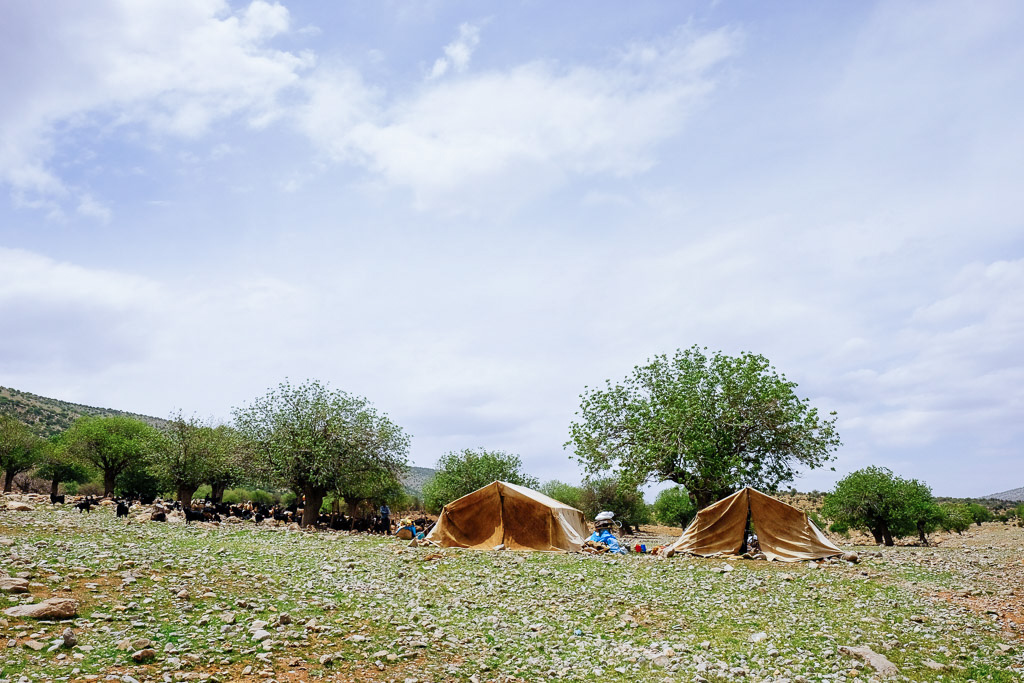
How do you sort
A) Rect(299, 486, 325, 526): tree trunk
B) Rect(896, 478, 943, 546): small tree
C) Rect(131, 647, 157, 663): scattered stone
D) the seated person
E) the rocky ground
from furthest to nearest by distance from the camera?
Rect(896, 478, 943, 546): small tree → Rect(299, 486, 325, 526): tree trunk → the seated person → the rocky ground → Rect(131, 647, 157, 663): scattered stone

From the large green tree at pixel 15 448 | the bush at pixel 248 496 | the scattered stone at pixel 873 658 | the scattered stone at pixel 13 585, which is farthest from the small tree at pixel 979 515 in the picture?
the large green tree at pixel 15 448

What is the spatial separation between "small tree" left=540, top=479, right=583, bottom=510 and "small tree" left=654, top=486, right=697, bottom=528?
1256 cm

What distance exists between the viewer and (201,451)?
56.7m

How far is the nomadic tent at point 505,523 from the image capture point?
3291cm

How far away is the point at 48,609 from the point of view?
11.5 meters

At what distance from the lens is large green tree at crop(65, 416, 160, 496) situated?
65938mm

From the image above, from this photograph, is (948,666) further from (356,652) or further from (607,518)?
(607,518)

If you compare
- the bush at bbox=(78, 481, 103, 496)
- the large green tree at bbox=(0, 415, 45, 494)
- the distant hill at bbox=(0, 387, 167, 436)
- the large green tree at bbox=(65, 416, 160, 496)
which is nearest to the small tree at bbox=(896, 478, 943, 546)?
the large green tree at bbox=(65, 416, 160, 496)

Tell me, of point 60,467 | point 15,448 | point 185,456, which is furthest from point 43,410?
point 185,456

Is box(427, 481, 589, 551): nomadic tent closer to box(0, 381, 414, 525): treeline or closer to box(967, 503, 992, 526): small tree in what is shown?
box(0, 381, 414, 525): treeline

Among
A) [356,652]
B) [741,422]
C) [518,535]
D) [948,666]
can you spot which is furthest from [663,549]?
[356,652]

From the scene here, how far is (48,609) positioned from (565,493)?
276ft

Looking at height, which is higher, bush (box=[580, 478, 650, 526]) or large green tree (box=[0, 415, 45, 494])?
large green tree (box=[0, 415, 45, 494])

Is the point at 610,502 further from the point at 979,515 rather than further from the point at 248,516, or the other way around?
the point at 979,515
